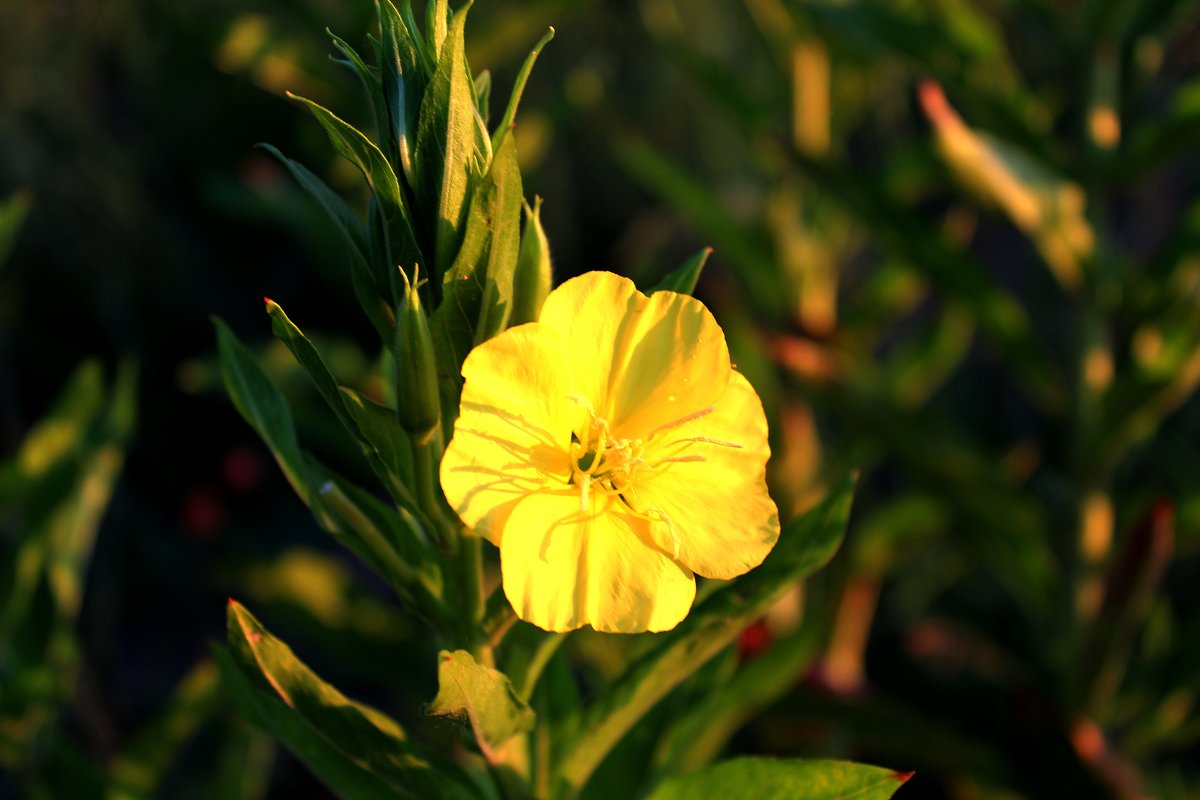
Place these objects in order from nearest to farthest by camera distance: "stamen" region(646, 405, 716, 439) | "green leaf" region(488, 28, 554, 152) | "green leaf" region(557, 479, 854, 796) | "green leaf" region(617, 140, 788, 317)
Answer: 1. "green leaf" region(488, 28, 554, 152)
2. "stamen" region(646, 405, 716, 439)
3. "green leaf" region(557, 479, 854, 796)
4. "green leaf" region(617, 140, 788, 317)

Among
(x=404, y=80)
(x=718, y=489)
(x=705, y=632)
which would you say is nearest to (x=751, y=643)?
(x=705, y=632)

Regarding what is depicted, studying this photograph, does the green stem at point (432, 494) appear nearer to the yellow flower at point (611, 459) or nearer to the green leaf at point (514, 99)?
the yellow flower at point (611, 459)

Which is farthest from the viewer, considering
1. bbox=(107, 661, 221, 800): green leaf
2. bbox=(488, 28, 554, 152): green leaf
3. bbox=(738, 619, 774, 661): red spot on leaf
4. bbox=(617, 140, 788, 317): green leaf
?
bbox=(617, 140, 788, 317): green leaf

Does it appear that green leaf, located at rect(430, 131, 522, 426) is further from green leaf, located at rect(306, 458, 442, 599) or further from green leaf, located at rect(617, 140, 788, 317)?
green leaf, located at rect(617, 140, 788, 317)

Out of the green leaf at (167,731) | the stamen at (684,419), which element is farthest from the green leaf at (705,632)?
the green leaf at (167,731)

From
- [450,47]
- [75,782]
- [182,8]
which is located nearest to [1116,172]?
[450,47]

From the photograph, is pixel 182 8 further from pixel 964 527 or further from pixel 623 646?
pixel 964 527

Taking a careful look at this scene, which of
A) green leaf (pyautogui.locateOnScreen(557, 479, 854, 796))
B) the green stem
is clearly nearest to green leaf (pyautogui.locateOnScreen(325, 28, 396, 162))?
the green stem

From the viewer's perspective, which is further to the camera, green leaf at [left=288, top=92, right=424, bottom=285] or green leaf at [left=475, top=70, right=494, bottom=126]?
green leaf at [left=475, top=70, right=494, bottom=126]
